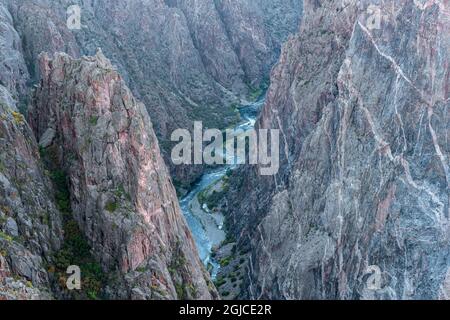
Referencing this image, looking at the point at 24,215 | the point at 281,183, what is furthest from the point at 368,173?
the point at 24,215

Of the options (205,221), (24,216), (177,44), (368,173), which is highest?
(177,44)

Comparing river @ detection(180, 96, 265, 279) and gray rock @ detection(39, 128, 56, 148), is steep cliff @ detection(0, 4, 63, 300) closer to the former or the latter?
gray rock @ detection(39, 128, 56, 148)

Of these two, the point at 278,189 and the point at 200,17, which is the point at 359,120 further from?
the point at 200,17

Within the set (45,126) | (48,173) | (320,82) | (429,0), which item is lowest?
(48,173)

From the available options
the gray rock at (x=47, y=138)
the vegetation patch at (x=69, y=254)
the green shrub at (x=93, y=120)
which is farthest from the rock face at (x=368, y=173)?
the gray rock at (x=47, y=138)

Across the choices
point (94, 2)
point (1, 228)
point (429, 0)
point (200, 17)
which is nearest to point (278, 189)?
point (429, 0)

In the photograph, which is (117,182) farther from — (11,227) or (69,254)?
(11,227)
